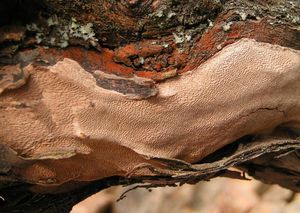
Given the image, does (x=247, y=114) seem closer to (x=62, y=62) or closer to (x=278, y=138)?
(x=278, y=138)

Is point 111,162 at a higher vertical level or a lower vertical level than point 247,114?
lower

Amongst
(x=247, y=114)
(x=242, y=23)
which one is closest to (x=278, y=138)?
(x=247, y=114)
